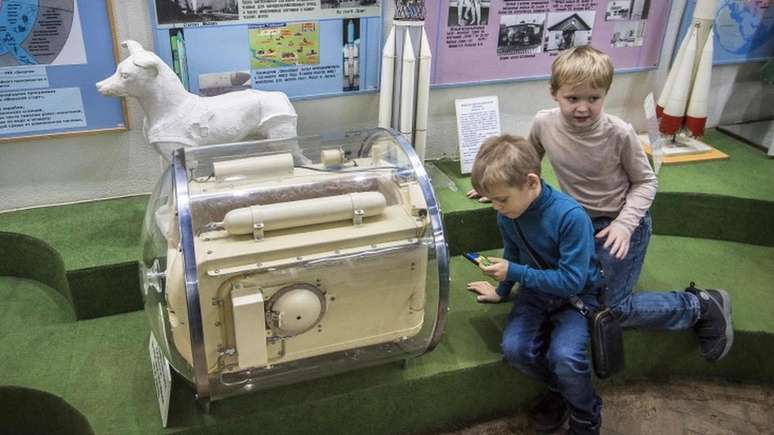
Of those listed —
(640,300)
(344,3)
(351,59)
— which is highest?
(344,3)

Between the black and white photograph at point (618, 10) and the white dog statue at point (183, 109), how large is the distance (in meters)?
1.61

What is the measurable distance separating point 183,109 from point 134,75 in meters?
0.19

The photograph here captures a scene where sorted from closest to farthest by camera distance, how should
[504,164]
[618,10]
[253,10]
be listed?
[504,164], [253,10], [618,10]

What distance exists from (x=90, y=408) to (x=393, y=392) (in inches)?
34.1

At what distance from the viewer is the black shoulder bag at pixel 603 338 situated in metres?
1.96

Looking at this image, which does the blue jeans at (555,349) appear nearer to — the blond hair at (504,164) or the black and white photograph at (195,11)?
the blond hair at (504,164)

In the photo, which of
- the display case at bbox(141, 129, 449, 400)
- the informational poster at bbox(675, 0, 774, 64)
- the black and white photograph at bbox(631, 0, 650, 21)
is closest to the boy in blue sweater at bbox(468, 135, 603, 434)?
the display case at bbox(141, 129, 449, 400)

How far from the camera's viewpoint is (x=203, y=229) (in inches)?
61.9

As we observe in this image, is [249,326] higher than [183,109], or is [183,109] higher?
[183,109]

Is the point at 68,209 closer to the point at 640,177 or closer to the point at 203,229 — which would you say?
the point at 203,229

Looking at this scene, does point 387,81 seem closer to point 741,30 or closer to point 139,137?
point 139,137

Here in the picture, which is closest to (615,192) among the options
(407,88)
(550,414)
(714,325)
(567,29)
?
(714,325)

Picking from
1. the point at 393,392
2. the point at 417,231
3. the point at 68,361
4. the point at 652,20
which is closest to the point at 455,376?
the point at 393,392

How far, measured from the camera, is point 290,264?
1552 mm
